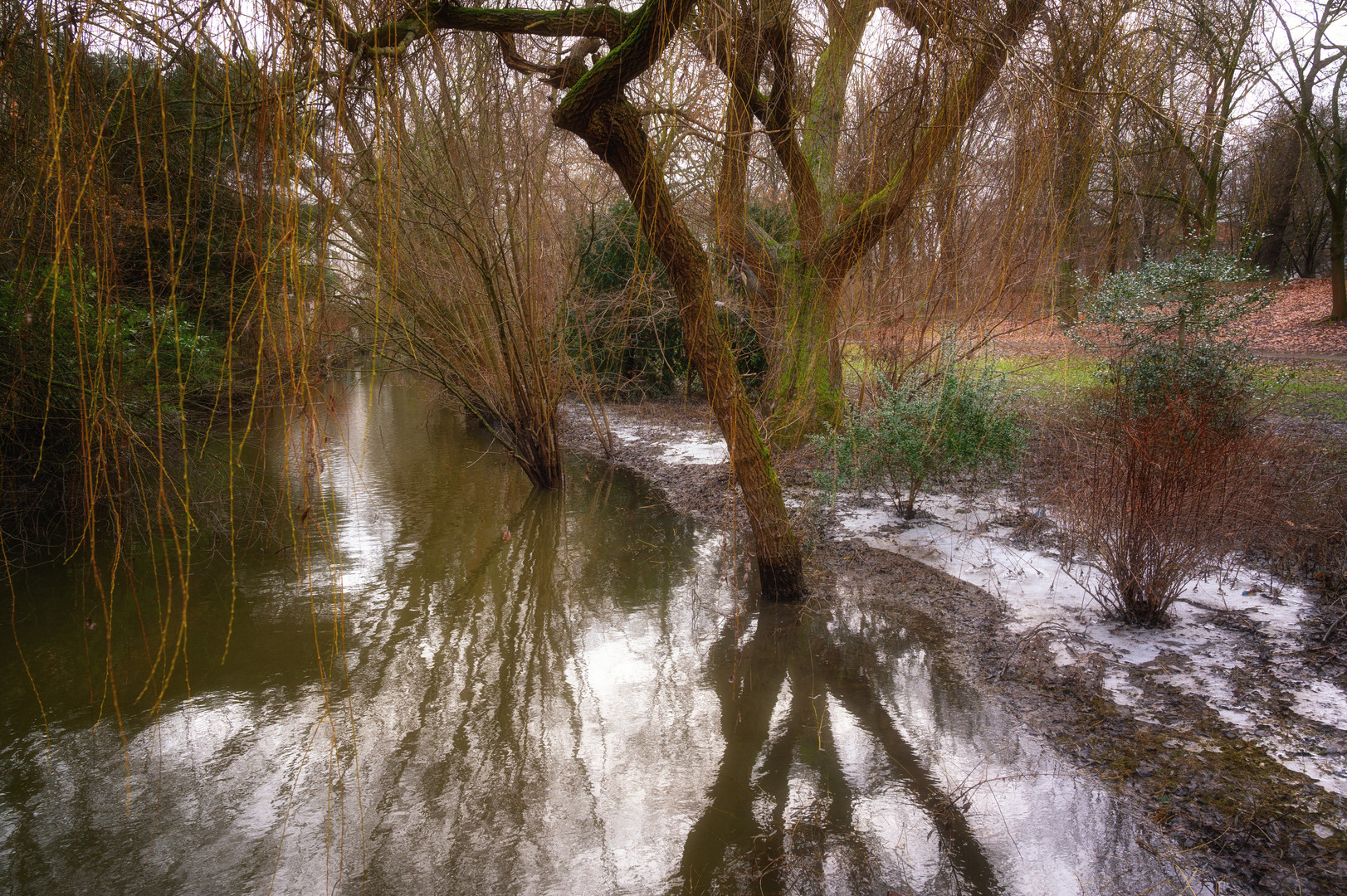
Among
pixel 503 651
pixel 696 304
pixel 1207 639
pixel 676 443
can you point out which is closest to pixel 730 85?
pixel 696 304

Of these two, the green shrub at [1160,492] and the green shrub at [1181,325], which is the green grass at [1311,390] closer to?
the green shrub at [1181,325]

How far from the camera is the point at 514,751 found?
3598mm

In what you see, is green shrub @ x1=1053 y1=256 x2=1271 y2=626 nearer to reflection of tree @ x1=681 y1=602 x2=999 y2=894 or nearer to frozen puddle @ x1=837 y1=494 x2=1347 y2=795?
frozen puddle @ x1=837 y1=494 x2=1347 y2=795

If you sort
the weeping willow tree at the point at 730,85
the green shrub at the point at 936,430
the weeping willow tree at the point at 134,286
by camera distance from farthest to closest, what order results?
the green shrub at the point at 936,430 → the weeping willow tree at the point at 730,85 → the weeping willow tree at the point at 134,286

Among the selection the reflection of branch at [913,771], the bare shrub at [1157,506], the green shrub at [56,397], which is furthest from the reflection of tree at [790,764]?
the green shrub at [56,397]

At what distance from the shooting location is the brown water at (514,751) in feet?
9.27

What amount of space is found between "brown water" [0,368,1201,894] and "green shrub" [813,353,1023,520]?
1494mm

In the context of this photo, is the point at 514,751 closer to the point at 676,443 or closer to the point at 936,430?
the point at 936,430

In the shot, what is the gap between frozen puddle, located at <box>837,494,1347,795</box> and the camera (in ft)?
10.9

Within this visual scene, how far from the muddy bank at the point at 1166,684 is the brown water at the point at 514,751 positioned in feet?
0.77

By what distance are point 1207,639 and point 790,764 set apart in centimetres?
250

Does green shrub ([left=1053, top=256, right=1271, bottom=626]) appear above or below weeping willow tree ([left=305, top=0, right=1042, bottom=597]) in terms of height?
below

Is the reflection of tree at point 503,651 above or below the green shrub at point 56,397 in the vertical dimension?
below

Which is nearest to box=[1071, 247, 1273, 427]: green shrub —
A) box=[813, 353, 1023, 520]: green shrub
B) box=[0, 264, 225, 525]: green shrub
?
box=[813, 353, 1023, 520]: green shrub
